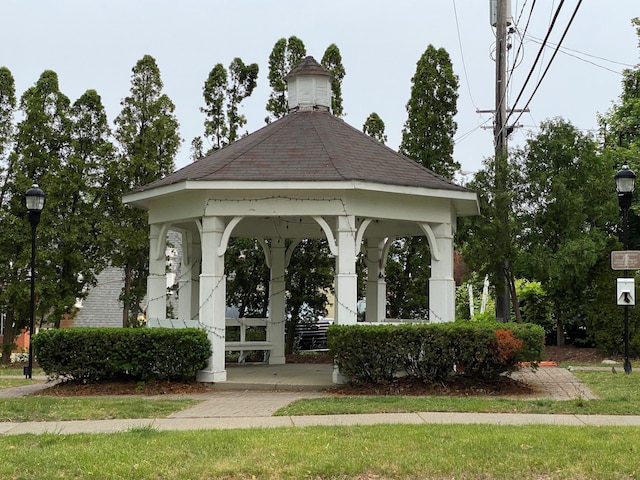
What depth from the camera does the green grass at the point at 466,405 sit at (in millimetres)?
10719

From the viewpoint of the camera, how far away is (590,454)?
763 cm

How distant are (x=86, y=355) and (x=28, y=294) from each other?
27.7 ft

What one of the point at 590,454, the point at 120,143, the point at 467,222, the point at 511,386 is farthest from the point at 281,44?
the point at 590,454

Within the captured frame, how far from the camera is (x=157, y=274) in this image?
1608cm

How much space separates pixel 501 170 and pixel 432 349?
28.2 feet

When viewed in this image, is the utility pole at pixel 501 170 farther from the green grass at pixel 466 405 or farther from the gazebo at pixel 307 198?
the green grass at pixel 466 405

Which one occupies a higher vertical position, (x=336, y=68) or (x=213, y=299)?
(x=336, y=68)

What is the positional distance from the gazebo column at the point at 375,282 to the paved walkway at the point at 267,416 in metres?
4.86

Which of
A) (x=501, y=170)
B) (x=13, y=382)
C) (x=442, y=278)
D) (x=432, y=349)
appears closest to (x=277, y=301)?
(x=442, y=278)

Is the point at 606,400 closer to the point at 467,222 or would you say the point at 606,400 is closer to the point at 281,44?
the point at 467,222

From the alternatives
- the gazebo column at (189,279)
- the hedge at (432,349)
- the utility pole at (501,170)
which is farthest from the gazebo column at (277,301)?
the hedge at (432,349)

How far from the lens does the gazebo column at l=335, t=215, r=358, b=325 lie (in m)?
14.1

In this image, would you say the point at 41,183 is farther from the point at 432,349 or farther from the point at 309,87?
the point at 432,349

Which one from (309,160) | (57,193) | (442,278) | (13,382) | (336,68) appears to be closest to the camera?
(309,160)
